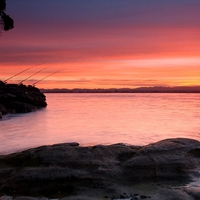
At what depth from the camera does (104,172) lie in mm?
7434

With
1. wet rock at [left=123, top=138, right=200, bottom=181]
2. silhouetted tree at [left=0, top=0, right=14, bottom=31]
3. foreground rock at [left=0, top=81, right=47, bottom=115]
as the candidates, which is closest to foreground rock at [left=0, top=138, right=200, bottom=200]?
wet rock at [left=123, top=138, right=200, bottom=181]

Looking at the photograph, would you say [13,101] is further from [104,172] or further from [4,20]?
[104,172]

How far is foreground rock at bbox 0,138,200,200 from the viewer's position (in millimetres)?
6852

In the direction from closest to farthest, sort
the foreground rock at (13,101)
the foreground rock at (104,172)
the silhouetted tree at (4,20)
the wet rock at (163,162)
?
the foreground rock at (104,172) < the wet rock at (163,162) < the silhouetted tree at (4,20) < the foreground rock at (13,101)

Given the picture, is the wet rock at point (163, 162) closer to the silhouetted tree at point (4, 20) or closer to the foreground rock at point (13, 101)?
the silhouetted tree at point (4, 20)

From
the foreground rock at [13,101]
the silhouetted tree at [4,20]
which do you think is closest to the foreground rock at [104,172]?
the silhouetted tree at [4,20]

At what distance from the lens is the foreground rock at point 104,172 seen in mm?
6852

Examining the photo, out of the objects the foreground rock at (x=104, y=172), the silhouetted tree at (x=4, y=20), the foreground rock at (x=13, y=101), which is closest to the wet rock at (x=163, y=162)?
the foreground rock at (x=104, y=172)

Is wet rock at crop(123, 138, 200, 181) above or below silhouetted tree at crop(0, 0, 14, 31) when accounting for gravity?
below

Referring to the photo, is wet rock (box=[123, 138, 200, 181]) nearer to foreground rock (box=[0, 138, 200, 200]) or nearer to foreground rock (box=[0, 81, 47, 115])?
foreground rock (box=[0, 138, 200, 200])

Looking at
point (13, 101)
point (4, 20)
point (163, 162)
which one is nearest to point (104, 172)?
point (163, 162)

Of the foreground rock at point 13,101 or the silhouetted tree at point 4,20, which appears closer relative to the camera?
the silhouetted tree at point 4,20

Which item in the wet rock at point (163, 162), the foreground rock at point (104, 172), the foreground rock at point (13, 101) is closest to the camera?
the foreground rock at point (104, 172)

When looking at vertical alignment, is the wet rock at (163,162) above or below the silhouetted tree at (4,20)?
below
